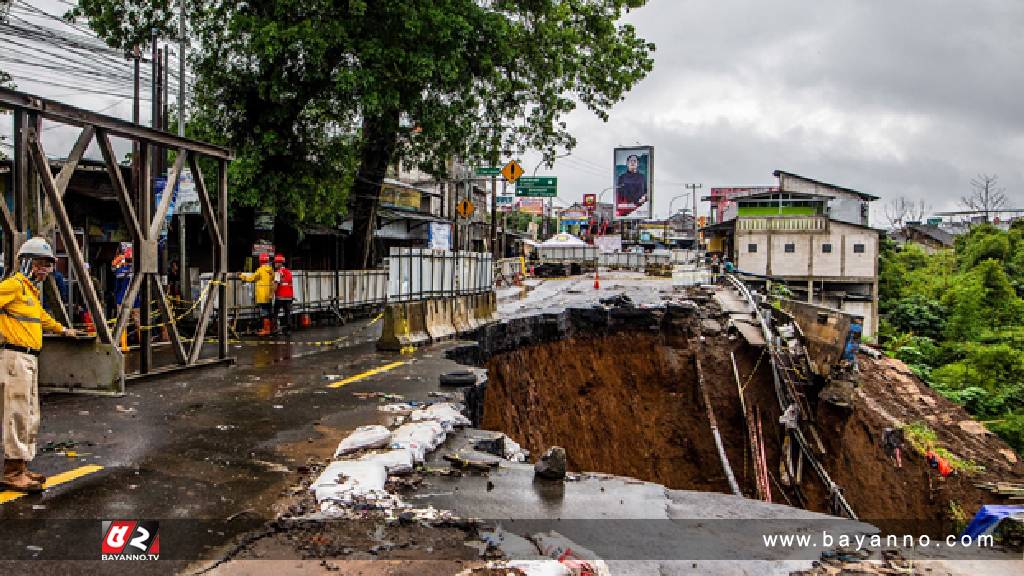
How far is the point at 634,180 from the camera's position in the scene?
173ft

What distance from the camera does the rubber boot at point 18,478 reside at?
14.3ft

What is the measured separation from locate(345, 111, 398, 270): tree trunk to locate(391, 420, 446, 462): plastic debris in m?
11.8

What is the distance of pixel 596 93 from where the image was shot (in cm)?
1909

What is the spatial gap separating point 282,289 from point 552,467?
10.5m

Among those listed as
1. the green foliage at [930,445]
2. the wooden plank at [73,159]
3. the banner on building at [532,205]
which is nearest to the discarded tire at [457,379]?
the wooden plank at [73,159]

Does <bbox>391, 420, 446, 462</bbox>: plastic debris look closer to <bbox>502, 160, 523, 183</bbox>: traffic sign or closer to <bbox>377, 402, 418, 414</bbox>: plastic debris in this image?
<bbox>377, 402, 418, 414</bbox>: plastic debris

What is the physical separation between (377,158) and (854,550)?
1624cm

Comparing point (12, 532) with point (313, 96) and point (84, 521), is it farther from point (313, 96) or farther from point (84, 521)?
point (313, 96)

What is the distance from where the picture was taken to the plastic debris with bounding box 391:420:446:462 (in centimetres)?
543

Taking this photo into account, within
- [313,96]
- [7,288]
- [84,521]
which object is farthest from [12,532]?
[313,96]

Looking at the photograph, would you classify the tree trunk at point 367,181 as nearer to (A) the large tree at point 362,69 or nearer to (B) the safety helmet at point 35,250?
(A) the large tree at point 362,69

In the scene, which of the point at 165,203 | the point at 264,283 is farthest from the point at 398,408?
the point at 264,283

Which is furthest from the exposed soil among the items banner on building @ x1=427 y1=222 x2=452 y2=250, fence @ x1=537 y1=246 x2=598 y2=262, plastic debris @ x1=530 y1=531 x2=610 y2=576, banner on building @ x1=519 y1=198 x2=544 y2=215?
banner on building @ x1=519 y1=198 x2=544 y2=215

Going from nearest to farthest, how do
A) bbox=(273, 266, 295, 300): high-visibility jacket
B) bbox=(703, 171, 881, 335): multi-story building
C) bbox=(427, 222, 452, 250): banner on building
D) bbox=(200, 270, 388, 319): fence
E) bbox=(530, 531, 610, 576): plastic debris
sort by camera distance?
bbox=(530, 531, 610, 576): plastic debris, bbox=(273, 266, 295, 300): high-visibility jacket, bbox=(200, 270, 388, 319): fence, bbox=(427, 222, 452, 250): banner on building, bbox=(703, 171, 881, 335): multi-story building
